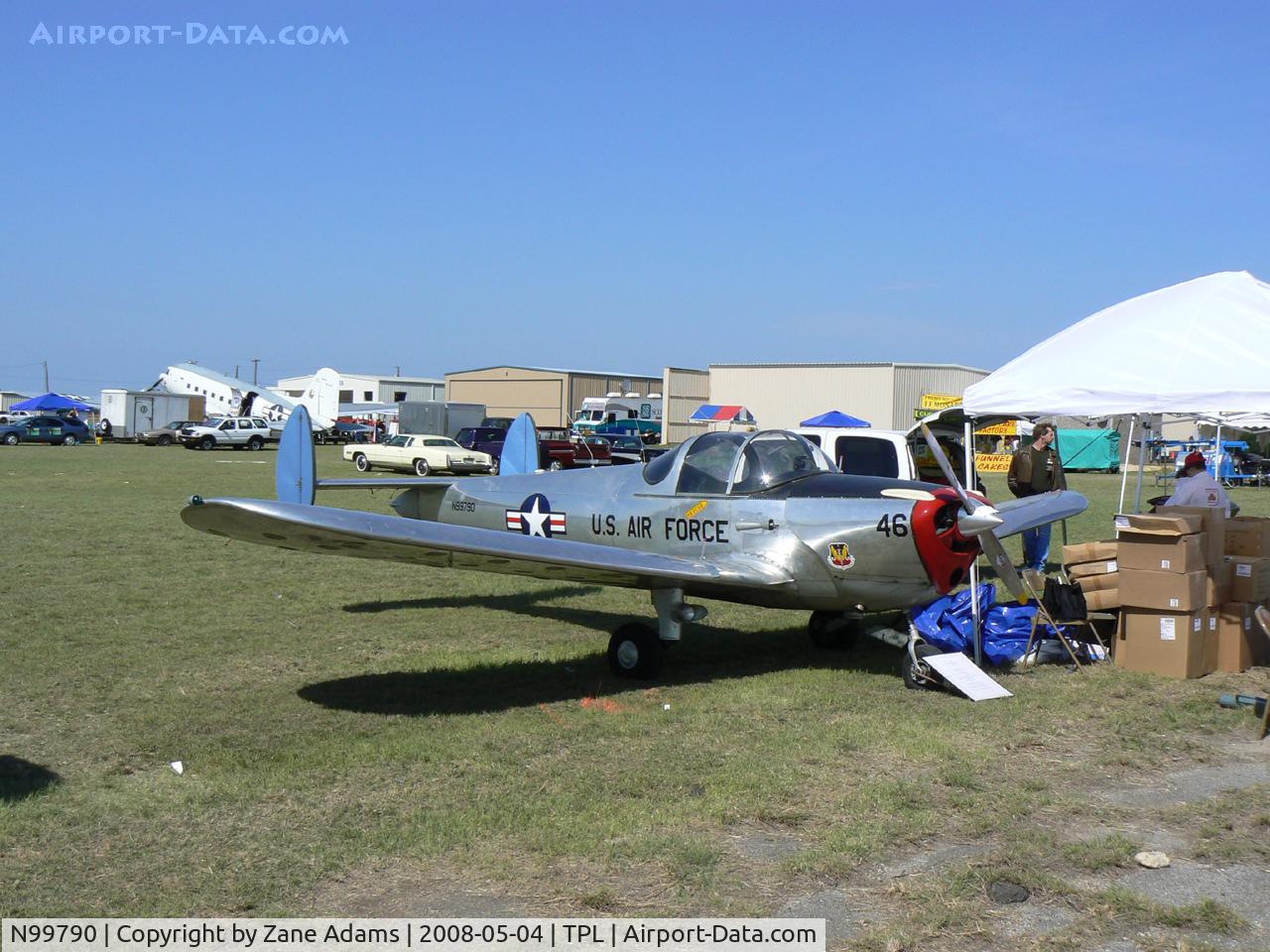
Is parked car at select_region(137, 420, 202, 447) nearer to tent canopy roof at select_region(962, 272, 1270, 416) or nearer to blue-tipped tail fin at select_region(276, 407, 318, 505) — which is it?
blue-tipped tail fin at select_region(276, 407, 318, 505)

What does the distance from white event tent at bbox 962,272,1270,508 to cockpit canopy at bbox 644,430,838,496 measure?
5.94ft

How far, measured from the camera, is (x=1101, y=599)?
8.77 meters

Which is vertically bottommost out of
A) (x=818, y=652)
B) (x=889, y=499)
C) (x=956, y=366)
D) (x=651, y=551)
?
(x=818, y=652)

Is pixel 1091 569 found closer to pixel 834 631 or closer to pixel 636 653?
pixel 834 631

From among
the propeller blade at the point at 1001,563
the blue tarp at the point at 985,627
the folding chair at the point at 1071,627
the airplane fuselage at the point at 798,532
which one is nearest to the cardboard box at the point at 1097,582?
the folding chair at the point at 1071,627

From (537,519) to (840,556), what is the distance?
9.85 ft

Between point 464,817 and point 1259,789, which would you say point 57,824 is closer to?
point 464,817

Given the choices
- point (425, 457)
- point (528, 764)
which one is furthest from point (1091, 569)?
point (425, 457)

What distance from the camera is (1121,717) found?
22.8 feet

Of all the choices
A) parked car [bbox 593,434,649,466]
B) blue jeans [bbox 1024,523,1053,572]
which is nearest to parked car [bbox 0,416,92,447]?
parked car [bbox 593,434,649,466]

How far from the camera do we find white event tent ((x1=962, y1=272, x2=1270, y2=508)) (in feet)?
27.9

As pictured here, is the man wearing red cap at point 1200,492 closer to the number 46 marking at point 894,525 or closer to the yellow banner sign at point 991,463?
the number 46 marking at point 894,525

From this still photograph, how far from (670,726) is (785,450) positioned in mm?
2677

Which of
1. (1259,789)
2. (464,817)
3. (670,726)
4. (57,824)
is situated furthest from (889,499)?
(57,824)
